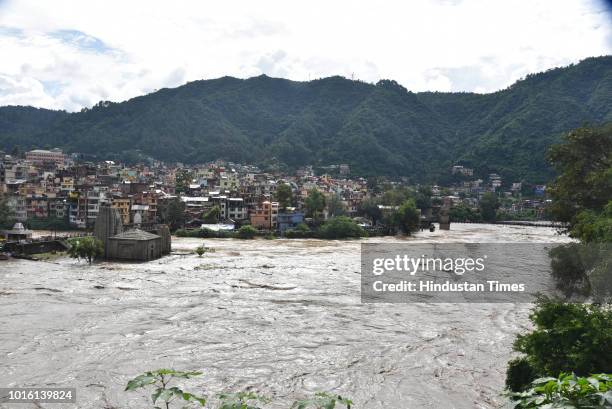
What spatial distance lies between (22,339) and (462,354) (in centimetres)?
1306

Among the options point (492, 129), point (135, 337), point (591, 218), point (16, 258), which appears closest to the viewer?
point (135, 337)

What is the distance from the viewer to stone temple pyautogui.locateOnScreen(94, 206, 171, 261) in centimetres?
3388

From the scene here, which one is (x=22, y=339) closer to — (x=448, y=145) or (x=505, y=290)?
(x=505, y=290)

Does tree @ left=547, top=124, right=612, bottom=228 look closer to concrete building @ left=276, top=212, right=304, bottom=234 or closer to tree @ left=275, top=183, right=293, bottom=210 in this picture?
concrete building @ left=276, top=212, right=304, bottom=234

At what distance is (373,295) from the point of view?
23078 mm

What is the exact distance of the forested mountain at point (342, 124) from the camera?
128 m

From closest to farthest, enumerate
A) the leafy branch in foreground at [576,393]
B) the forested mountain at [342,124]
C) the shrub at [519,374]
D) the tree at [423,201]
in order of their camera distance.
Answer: the leafy branch in foreground at [576,393], the shrub at [519,374], the tree at [423,201], the forested mountain at [342,124]

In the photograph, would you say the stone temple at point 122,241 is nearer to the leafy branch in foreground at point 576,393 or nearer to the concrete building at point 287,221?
the concrete building at point 287,221

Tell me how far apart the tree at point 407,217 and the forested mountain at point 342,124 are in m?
60.8

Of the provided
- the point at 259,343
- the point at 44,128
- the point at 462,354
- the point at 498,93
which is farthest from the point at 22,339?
the point at 498,93

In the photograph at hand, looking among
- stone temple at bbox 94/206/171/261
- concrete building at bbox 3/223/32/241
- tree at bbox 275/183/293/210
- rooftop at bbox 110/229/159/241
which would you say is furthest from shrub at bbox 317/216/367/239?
concrete building at bbox 3/223/32/241

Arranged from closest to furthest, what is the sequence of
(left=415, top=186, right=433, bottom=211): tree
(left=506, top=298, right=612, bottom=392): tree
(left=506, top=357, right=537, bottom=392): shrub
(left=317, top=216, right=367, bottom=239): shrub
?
(left=506, top=298, right=612, bottom=392): tree, (left=506, top=357, right=537, bottom=392): shrub, (left=317, top=216, right=367, bottom=239): shrub, (left=415, top=186, right=433, bottom=211): tree

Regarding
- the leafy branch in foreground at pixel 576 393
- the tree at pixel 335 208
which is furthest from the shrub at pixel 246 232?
the leafy branch in foreground at pixel 576 393

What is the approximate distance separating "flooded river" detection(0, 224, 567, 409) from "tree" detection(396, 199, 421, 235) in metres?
31.3
